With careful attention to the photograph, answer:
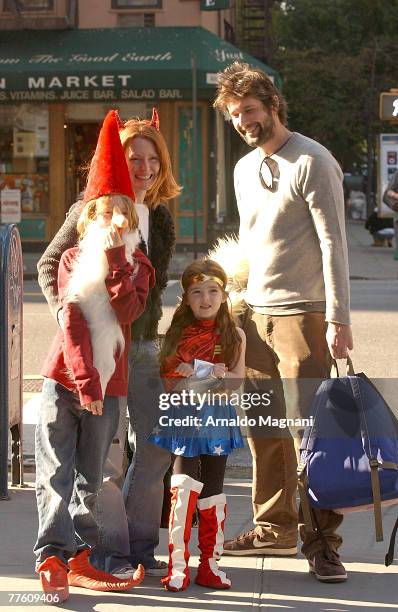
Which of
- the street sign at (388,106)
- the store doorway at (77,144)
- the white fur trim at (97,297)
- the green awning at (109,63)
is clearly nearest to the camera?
the white fur trim at (97,297)

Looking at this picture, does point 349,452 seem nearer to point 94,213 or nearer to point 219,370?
point 219,370

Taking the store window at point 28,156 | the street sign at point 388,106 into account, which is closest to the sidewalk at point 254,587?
the street sign at point 388,106

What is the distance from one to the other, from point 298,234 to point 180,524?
126cm

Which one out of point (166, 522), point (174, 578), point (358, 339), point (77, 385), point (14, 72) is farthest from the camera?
point (14, 72)

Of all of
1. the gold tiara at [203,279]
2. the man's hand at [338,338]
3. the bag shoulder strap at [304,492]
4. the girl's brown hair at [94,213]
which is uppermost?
the girl's brown hair at [94,213]

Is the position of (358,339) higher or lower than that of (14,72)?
lower

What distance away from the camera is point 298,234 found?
5211mm

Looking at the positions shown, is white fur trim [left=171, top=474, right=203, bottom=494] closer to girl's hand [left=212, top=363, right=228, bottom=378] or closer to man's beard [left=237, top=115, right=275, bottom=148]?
girl's hand [left=212, top=363, right=228, bottom=378]

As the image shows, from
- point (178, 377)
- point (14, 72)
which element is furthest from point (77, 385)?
point (14, 72)

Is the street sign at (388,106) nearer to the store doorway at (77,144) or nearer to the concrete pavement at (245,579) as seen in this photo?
the concrete pavement at (245,579)

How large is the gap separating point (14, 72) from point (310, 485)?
63.0 feet

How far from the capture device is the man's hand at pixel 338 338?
5023 millimetres

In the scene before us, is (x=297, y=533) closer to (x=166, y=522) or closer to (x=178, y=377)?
(x=166, y=522)

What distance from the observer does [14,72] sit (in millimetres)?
23125
